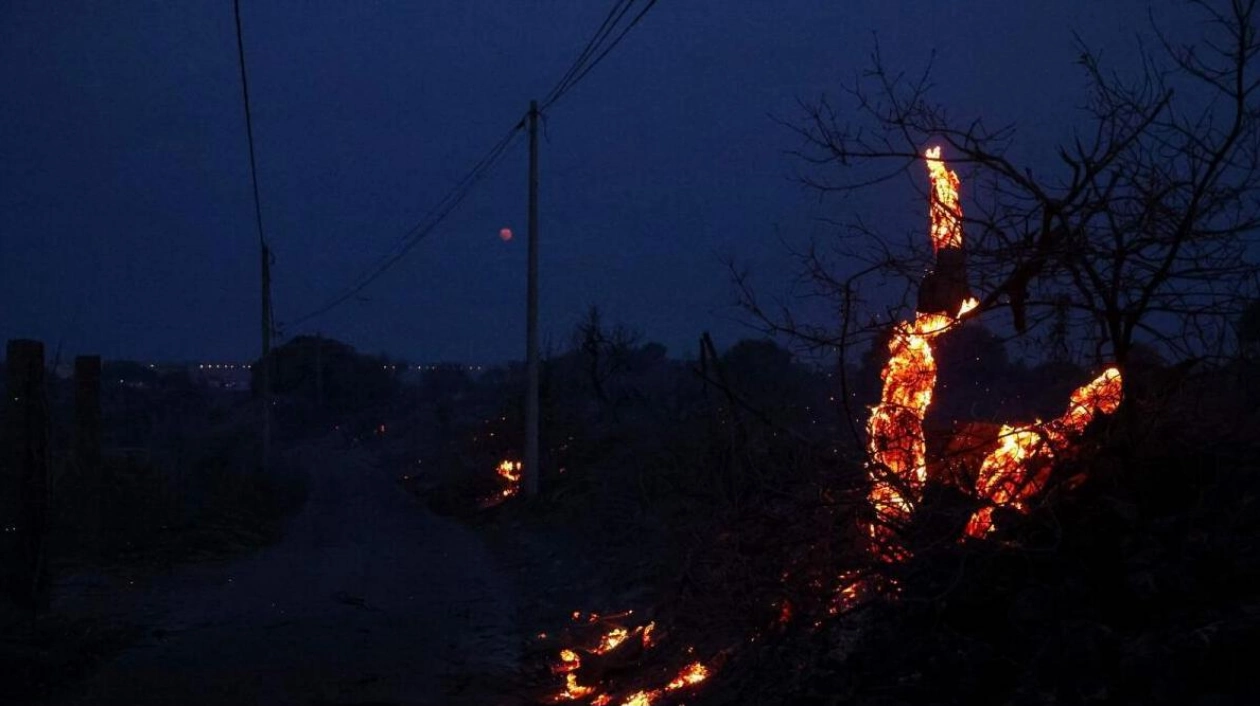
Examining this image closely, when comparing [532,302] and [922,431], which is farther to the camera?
[532,302]

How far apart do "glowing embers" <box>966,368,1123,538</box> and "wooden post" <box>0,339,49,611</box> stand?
8987mm

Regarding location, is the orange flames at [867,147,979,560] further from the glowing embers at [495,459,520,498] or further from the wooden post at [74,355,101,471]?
the glowing embers at [495,459,520,498]

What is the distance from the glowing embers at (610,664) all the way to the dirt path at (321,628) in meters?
0.60

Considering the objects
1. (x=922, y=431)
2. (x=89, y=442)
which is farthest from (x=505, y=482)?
(x=922, y=431)

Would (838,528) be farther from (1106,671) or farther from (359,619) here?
(359,619)

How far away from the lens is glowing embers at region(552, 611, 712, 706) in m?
9.12

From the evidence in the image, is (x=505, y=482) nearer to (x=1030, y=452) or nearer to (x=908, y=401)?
(x=908, y=401)

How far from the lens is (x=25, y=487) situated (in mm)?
11898

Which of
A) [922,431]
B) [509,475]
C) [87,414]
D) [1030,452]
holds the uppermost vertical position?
[87,414]

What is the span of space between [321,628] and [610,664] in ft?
12.6

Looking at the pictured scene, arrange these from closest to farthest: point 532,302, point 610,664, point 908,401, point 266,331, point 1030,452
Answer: point 1030,452 → point 908,401 → point 610,664 → point 532,302 → point 266,331

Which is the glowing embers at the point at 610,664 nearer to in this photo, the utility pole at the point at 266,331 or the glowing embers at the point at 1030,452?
the glowing embers at the point at 1030,452

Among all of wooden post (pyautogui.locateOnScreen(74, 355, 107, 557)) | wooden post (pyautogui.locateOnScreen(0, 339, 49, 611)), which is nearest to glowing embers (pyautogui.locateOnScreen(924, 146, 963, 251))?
wooden post (pyautogui.locateOnScreen(0, 339, 49, 611))

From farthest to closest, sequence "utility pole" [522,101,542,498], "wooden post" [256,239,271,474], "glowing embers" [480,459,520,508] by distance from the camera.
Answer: "wooden post" [256,239,271,474], "glowing embers" [480,459,520,508], "utility pole" [522,101,542,498]
